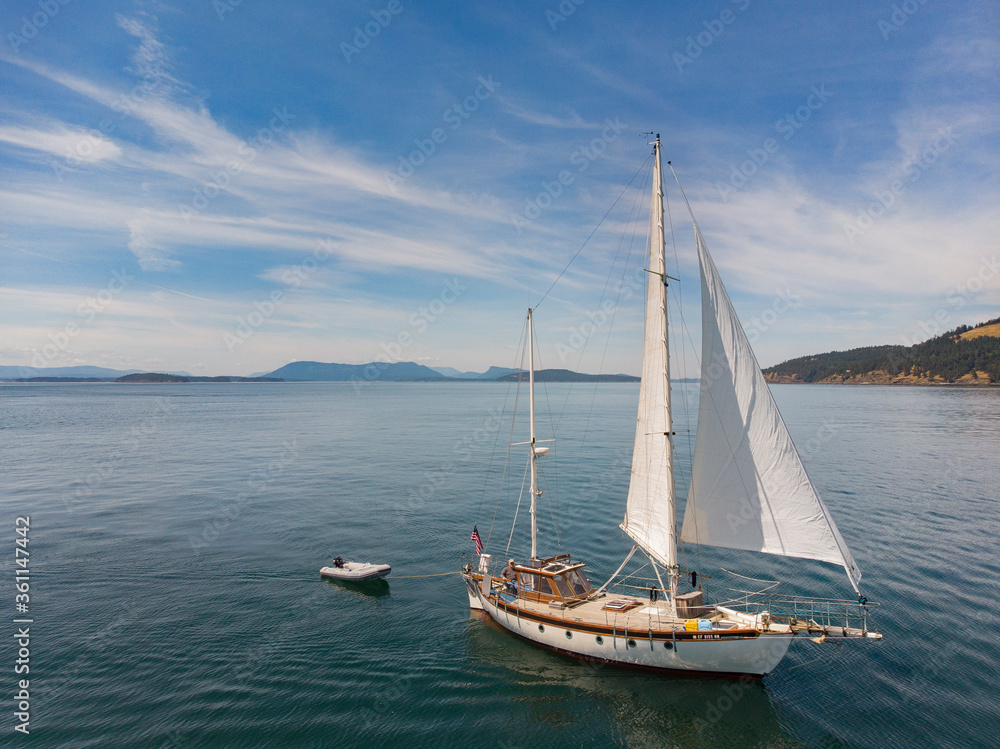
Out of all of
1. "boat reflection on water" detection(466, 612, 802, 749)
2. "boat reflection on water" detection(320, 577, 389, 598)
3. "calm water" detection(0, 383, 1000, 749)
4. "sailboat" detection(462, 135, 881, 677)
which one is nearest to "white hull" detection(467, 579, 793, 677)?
"sailboat" detection(462, 135, 881, 677)

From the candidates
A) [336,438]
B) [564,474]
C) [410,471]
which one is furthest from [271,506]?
[336,438]

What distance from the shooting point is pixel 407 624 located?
27766 millimetres

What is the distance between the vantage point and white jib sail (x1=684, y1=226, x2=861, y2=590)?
789 inches

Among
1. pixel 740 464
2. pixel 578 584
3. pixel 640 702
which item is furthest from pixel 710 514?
pixel 640 702

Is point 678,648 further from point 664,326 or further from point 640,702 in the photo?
point 664,326

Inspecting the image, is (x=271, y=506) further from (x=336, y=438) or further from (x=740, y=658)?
(x=336, y=438)

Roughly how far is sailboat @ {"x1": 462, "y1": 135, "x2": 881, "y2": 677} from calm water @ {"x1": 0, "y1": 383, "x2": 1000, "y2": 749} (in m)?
1.85

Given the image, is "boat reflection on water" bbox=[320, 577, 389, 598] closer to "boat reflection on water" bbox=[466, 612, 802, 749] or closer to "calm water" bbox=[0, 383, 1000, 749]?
"calm water" bbox=[0, 383, 1000, 749]

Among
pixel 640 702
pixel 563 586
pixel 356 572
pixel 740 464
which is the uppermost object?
pixel 740 464

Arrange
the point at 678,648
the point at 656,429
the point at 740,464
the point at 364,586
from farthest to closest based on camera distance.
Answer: the point at 364,586, the point at 656,429, the point at 678,648, the point at 740,464

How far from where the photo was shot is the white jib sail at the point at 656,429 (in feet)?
74.7

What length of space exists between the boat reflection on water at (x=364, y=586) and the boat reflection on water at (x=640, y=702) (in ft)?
29.3

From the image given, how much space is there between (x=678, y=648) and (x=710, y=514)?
5810mm

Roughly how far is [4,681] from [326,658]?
13.4 meters
